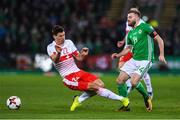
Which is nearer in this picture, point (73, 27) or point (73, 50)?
point (73, 50)

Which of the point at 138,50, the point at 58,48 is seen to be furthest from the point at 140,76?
the point at 58,48

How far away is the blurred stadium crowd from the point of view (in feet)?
110

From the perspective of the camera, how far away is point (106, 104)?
17.0 m

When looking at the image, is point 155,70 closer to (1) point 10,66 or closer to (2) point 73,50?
(1) point 10,66

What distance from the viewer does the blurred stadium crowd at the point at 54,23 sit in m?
33.6

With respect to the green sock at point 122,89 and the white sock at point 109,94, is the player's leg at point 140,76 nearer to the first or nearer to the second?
the green sock at point 122,89

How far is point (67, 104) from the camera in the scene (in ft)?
55.8

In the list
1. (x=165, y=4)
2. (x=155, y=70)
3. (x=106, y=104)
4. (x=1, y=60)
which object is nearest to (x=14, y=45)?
(x=1, y=60)

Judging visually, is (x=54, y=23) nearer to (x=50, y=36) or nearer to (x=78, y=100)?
(x=50, y=36)

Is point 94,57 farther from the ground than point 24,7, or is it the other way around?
point 24,7

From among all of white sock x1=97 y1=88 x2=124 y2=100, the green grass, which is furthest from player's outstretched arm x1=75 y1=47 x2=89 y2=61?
the green grass

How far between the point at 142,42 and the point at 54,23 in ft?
63.8

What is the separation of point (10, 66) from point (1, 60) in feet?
1.79

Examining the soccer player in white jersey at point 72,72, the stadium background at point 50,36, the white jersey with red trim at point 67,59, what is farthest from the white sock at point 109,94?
the stadium background at point 50,36
